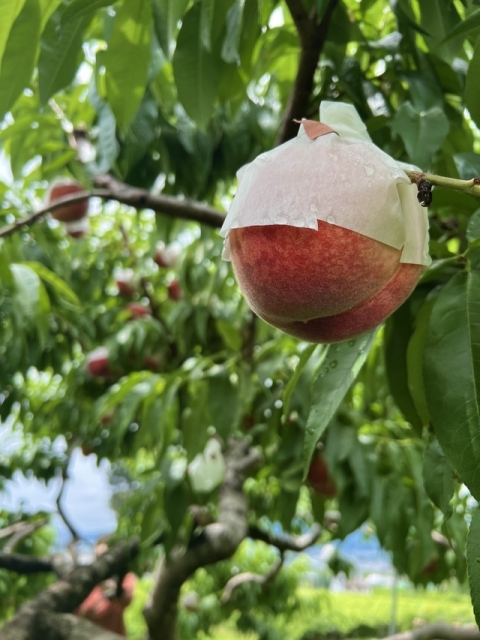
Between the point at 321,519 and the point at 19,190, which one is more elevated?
the point at 19,190

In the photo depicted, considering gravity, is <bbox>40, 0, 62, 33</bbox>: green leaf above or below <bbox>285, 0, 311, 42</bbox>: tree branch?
above

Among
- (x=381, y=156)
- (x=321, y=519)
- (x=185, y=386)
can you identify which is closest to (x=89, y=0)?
(x=381, y=156)

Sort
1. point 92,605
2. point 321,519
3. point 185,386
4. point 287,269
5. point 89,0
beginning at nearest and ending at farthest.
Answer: point 287,269, point 89,0, point 321,519, point 185,386, point 92,605

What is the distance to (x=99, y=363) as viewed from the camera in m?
1.87

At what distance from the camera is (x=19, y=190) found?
68.3 inches

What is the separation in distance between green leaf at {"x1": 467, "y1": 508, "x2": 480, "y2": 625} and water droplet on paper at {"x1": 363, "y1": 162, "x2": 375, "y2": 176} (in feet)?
0.67

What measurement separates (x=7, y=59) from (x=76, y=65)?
0.08 meters

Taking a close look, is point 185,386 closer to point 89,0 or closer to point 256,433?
point 256,433

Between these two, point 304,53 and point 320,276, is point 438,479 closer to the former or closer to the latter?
point 320,276

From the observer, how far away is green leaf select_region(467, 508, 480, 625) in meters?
0.32

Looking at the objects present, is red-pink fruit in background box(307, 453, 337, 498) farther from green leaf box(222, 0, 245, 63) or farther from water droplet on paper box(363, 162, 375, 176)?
water droplet on paper box(363, 162, 375, 176)

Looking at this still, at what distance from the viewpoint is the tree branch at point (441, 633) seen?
1542mm

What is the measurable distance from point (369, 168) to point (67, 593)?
1.66m

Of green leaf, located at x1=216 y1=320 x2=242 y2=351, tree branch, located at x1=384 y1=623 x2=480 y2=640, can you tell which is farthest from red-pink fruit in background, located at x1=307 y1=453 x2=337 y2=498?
tree branch, located at x1=384 y1=623 x2=480 y2=640
